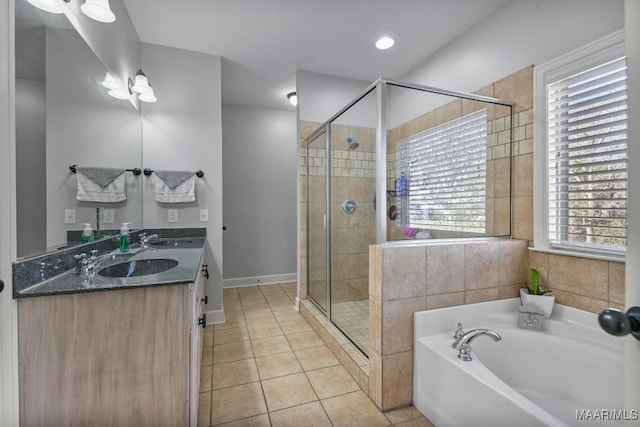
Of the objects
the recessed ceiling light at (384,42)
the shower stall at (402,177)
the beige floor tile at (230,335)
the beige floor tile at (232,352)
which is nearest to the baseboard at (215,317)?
the beige floor tile at (230,335)

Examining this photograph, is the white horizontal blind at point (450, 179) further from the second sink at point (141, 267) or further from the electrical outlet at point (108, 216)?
the electrical outlet at point (108, 216)

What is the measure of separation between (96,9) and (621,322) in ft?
7.56

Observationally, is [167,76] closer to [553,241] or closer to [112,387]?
[112,387]

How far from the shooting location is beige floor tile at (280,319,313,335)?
8.62ft

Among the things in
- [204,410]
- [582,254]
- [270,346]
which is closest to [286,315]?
[270,346]

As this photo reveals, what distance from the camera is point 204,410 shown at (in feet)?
5.22

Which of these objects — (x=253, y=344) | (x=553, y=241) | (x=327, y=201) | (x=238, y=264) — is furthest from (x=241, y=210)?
(x=553, y=241)

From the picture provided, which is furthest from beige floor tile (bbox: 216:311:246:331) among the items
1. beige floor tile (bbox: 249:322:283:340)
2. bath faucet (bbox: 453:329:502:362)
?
bath faucet (bbox: 453:329:502:362)

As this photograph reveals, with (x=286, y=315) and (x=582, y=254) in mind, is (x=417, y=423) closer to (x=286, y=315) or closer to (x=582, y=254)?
(x=582, y=254)

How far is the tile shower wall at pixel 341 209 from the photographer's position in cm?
246

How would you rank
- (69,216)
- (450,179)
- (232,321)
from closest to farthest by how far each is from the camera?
(69,216) < (450,179) < (232,321)

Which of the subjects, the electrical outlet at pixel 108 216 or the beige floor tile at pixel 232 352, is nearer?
the electrical outlet at pixel 108 216

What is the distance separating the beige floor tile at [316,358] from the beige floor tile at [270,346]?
0.48ft

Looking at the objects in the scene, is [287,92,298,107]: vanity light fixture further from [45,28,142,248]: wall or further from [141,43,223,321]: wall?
[45,28,142,248]: wall
